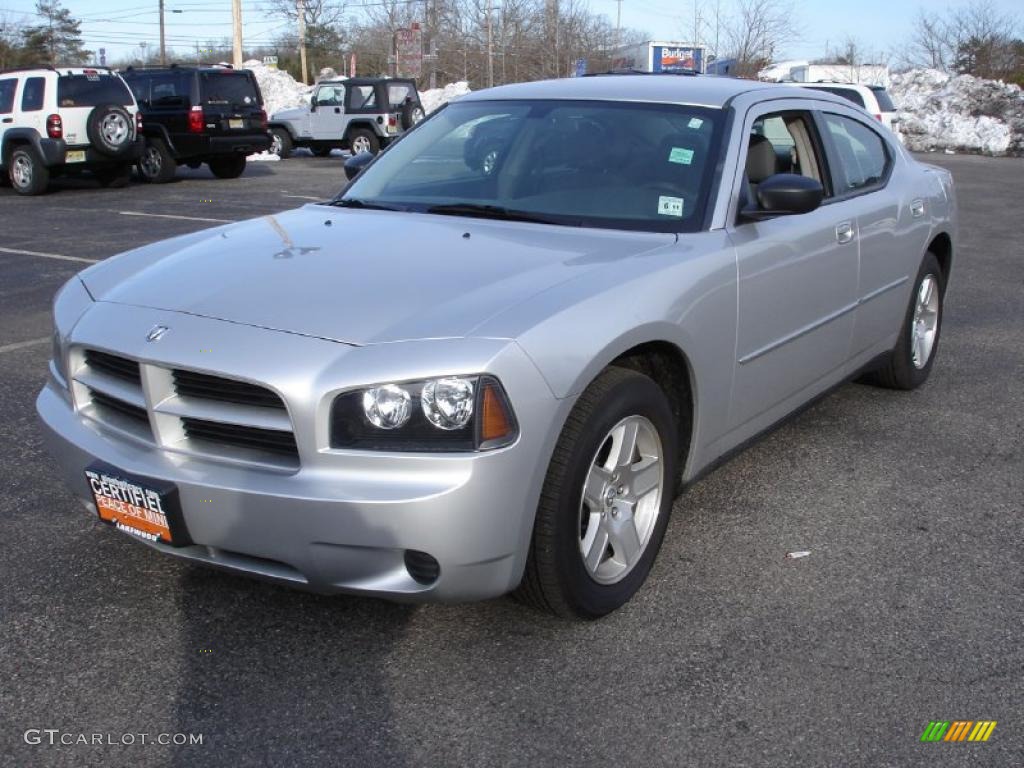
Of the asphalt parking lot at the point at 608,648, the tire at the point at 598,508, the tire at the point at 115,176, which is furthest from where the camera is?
the tire at the point at 115,176

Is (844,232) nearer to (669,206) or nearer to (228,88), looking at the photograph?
(669,206)

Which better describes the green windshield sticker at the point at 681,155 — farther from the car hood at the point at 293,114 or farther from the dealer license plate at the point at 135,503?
the car hood at the point at 293,114

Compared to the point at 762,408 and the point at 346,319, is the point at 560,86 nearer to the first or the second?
the point at 762,408

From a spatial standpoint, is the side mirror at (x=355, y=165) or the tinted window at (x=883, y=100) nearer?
the side mirror at (x=355, y=165)

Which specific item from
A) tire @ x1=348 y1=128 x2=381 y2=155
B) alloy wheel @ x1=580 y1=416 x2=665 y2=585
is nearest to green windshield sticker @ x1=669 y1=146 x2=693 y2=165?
alloy wheel @ x1=580 y1=416 x2=665 y2=585

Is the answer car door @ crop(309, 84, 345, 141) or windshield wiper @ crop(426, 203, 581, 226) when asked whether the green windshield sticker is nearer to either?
windshield wiper @ crop(426, 203, 581, 226)

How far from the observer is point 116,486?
3062 millimetres

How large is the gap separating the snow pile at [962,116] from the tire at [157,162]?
69.2 feet

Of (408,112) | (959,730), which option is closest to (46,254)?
(959,730)

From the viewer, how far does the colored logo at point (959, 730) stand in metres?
2.76

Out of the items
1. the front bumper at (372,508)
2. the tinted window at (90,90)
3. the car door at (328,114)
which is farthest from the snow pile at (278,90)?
the front bumper at (372,508)

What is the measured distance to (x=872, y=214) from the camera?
16.1 ft

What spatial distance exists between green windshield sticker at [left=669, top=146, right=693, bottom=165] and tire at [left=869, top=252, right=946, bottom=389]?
6.51 feet

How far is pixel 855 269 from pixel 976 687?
2.17 metres
